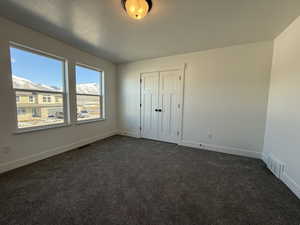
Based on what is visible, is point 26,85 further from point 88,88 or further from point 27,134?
point 88,88

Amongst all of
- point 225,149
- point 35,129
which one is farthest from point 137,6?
point 225,149

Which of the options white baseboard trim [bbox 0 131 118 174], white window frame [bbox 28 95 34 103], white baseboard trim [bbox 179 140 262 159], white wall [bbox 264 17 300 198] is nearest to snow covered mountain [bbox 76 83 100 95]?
white window frame [bbox 28 95 34 103]

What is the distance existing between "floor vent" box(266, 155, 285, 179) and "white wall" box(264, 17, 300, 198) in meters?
0.07

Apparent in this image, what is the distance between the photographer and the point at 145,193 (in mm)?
1690

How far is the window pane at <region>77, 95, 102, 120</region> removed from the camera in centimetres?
333

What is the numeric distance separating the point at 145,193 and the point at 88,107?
2.86 metres

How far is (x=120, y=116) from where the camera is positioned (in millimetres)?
4535

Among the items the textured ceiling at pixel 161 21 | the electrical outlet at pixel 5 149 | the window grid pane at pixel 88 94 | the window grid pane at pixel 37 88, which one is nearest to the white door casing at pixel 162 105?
the textured ceiling at pixel 161 21

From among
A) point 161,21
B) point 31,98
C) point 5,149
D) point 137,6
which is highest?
point 161,21

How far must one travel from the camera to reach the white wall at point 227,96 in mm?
2680

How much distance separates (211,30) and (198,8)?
698 millimetres

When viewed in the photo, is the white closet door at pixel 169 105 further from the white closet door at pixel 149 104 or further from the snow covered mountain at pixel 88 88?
the snow covered mountain at pixel 88 88

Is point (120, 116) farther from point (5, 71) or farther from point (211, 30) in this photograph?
point (211, 30)

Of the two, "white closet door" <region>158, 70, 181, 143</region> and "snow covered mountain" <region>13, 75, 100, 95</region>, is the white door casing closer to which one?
"white closet door" <region>158, 70, 181, 143</region>
